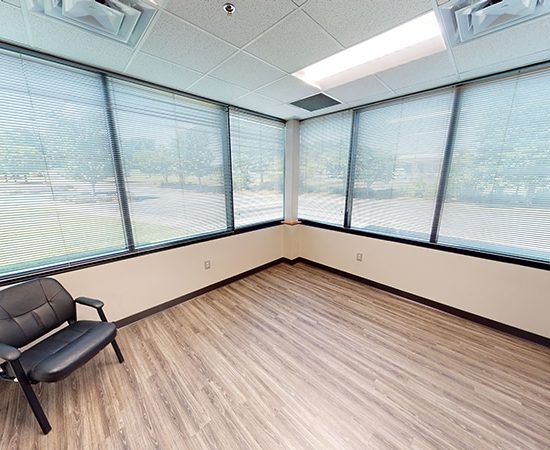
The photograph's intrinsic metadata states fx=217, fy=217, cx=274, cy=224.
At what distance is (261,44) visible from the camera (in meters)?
1.56

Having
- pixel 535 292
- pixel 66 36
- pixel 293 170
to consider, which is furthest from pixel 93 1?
pixel 535 292

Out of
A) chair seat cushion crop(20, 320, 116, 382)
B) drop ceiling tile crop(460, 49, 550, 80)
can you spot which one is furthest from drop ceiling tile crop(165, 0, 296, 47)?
chair seat cushion crop(20, 320, 116, 382)

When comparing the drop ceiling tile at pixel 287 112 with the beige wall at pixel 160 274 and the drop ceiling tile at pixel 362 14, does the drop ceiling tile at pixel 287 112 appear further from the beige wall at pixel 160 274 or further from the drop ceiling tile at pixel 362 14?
the beige wall at pixel 160 274

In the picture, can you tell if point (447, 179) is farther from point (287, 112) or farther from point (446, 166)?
point (287, 112)

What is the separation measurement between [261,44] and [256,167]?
1.87 metres

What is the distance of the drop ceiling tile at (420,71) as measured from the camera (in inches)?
69.7

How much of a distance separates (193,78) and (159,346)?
2604mm

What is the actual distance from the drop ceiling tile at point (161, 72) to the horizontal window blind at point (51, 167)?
15.7 inches

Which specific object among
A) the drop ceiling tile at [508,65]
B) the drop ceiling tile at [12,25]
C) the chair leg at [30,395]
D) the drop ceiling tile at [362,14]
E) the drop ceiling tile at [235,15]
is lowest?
the chair leg at [30,395]

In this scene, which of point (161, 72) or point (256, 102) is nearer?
point (161, 72)

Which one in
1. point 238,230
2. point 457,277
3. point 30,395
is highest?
point 238,230

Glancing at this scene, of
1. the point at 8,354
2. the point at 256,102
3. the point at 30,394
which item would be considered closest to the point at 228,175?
the point at 256,102

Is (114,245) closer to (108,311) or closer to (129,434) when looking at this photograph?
(108,311)

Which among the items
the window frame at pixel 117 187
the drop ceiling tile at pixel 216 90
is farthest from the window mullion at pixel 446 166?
the window frame at pixel 117 187
